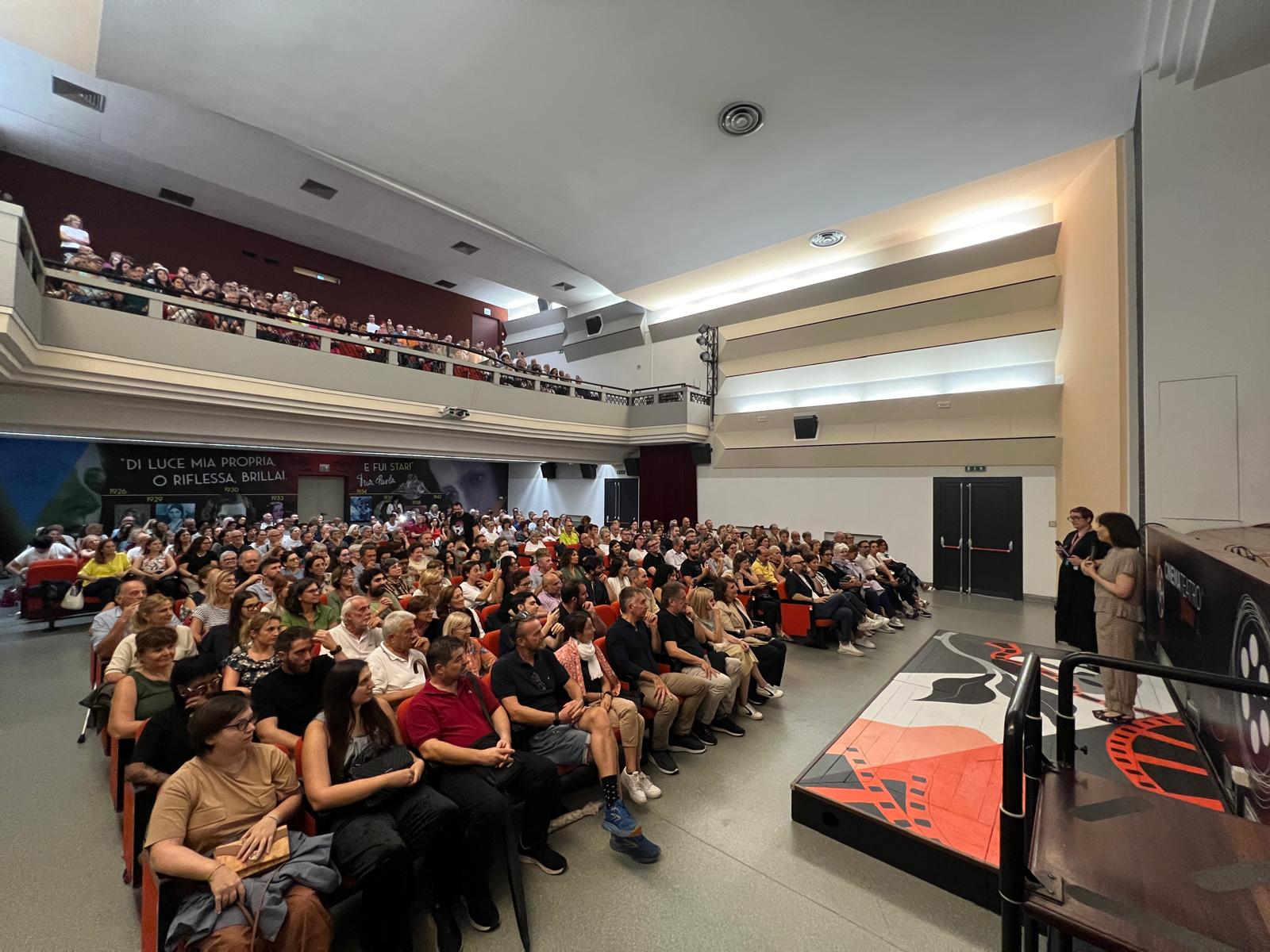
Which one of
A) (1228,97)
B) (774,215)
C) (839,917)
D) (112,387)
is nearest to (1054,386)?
(1228,97)

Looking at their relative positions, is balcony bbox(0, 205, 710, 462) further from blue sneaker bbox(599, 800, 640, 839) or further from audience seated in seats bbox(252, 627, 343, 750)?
blue sneaker bbox(599, 800, 640, 839)

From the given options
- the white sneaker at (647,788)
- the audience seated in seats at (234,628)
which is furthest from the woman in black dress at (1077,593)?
the audience seated in seats at (234,628)

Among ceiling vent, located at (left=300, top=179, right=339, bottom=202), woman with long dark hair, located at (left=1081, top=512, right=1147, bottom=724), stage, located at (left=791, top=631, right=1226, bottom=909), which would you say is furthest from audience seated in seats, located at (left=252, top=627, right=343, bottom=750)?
ceiling vent, located at (left=300, top=179, right=339, bottom=202)

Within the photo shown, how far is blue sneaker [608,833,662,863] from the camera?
8.29ft

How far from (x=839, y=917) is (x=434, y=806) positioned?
71.5 inches

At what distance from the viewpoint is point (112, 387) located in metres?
6.35

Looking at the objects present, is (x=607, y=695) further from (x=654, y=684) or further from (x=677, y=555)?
(x=677, y=555)

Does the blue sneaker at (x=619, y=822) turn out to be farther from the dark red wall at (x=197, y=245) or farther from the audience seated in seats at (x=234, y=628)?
the dark red wall at (x=197, y=245)

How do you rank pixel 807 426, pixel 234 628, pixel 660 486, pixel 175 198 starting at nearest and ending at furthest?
pixel 234 628 < pixel 175 198 < pixel 807 426 < pixel 660 486

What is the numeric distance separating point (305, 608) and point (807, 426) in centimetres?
1022

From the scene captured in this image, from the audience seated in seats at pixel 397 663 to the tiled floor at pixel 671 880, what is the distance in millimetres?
981

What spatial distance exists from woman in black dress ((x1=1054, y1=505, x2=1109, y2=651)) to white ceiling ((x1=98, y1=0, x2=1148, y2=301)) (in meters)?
4.90

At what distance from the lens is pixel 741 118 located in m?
6.58

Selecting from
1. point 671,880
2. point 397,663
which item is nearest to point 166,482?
point 397,663
